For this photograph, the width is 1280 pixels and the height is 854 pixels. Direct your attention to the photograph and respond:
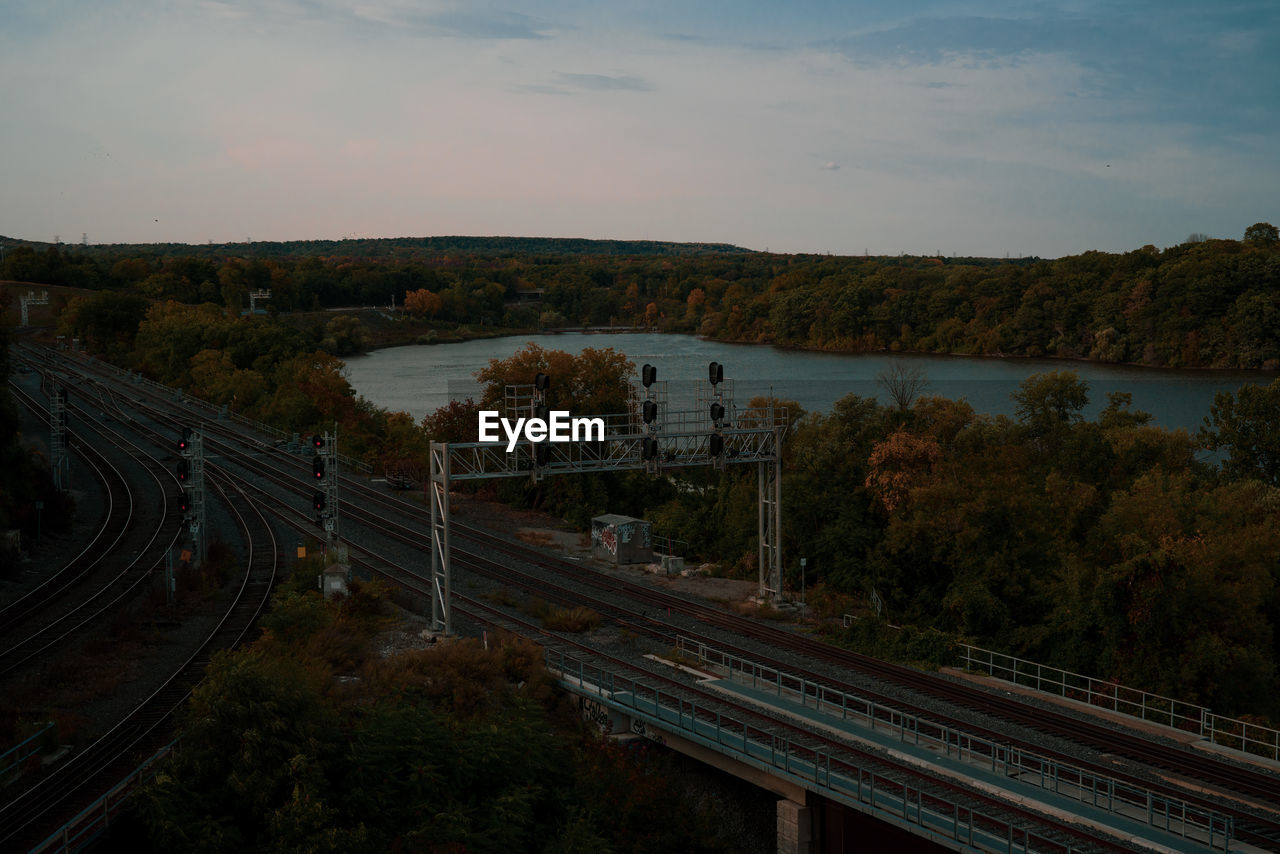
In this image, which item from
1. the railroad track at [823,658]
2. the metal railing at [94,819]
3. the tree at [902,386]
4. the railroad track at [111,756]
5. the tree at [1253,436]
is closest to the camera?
the metal railing at [94,819]

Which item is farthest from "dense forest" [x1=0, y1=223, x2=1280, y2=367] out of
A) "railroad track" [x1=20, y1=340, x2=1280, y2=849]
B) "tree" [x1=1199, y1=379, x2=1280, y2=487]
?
"railroad track" [x1=20, y1=340, x2=1280, y2=849]

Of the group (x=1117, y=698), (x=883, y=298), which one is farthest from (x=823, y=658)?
(x=883, y=298)

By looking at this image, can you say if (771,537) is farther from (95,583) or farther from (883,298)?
(883,298)

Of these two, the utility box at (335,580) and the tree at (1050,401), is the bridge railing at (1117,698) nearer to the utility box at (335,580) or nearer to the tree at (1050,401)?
the utility box at (335,580)

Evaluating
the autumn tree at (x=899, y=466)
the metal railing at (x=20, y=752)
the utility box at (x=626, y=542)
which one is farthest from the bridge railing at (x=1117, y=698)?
the metal railing at (x=20, y=752)

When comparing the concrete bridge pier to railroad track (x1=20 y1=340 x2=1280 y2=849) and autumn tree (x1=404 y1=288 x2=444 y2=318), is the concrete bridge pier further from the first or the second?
autumn tree (x1=404 y1=288 x2=444 y2=318)

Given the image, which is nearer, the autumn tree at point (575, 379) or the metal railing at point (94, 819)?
the metal railing at point (94, 819)

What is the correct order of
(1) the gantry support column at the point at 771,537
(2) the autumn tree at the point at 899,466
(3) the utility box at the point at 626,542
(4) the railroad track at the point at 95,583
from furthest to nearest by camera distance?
1. (3) the utility box at the point at 626,542
2. (2) the autumn tree at the point at 899,466
3. (1) the gantry support column at the point at 771,537
4. (4) the railroad track at the point at 95,583

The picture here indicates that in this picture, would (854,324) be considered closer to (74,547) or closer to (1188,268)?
(1188,268)

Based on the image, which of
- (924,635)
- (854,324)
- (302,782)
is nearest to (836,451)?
(924,635)
